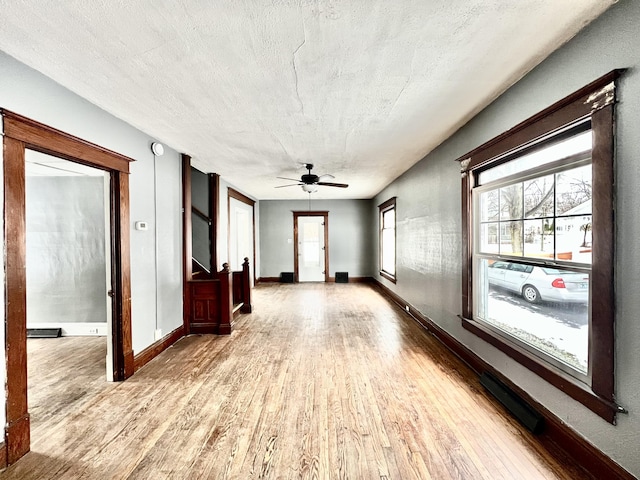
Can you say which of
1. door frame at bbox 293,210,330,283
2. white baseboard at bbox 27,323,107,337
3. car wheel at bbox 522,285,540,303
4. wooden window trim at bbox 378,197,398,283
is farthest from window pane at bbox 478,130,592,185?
door frame at bbox 293,210,330,283

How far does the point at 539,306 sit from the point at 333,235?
6.70 m

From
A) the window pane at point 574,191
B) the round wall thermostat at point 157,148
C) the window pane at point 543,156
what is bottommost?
the window pane at point 574,191

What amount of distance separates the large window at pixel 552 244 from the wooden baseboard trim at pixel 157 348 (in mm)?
3363

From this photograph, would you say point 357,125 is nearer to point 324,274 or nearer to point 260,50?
point 260,50

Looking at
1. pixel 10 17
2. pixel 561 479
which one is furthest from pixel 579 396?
pixel 10 17

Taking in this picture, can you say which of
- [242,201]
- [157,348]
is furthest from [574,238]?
[242,201]

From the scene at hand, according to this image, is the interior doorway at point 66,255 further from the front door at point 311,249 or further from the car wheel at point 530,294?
the front door at point 311,249

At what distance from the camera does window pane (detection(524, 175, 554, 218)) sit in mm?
2039

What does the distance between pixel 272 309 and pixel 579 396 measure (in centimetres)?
458

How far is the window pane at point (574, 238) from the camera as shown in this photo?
5.69 feet

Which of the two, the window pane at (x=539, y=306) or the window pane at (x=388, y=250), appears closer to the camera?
the window pane at (x=539, y=306)

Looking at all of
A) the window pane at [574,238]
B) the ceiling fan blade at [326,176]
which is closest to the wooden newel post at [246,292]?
the ceiling fan blade at [326,176]

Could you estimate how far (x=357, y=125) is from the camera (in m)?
2.98

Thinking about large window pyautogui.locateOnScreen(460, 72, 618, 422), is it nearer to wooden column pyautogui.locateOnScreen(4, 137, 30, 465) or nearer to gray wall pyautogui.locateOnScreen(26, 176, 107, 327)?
wooden column pyautogui.locateOnScreen(4, 137, 30, 465)
